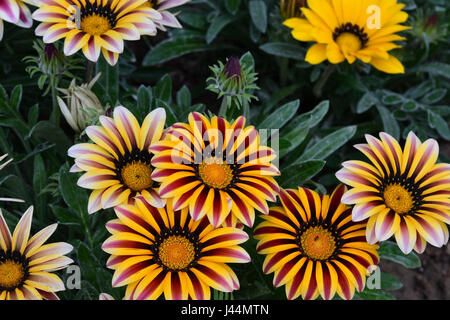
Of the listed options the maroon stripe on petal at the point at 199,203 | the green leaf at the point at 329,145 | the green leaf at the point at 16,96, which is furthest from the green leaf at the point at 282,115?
the green leaf at the point at 16,96

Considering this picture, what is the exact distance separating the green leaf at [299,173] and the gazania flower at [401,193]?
0.18 metres

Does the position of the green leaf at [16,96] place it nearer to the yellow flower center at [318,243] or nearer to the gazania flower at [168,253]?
the gazania flower at [168,253]

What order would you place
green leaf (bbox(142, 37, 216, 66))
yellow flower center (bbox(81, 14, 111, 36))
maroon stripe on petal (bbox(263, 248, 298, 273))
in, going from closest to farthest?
maroon stripe on petal (bbox(263, 248, 298, 273)) → yellow flower center (bbox(81, 14, 111, 36)) → green leaf (bbox(142, 37, 216, 66))

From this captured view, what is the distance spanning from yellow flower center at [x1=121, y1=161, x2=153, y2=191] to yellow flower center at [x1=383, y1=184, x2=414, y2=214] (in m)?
0.51

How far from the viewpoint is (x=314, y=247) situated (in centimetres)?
129

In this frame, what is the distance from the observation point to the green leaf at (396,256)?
5.16ft

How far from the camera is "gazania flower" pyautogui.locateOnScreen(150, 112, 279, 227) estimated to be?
118 centimetres

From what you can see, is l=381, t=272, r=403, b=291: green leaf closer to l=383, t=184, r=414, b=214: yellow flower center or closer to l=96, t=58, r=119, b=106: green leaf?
l=383, t=184, r=414, b=214: yellow flower center

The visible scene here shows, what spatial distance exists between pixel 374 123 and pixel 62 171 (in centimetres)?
112

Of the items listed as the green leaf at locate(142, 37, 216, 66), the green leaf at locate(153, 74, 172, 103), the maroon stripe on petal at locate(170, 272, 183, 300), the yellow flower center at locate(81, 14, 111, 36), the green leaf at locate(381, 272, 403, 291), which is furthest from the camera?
the green leaf at locate(142, 37, 216, 66)

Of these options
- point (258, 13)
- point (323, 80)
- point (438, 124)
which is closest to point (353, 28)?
point (323, 80)

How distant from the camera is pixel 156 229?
123 centimetres

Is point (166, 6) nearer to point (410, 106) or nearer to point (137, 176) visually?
point (137, 176)

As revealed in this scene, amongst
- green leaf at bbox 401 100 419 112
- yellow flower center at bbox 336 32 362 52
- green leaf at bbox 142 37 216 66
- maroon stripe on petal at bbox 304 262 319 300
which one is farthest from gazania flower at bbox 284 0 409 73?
maroon stripe on petal at bbox 304 262 319 300
